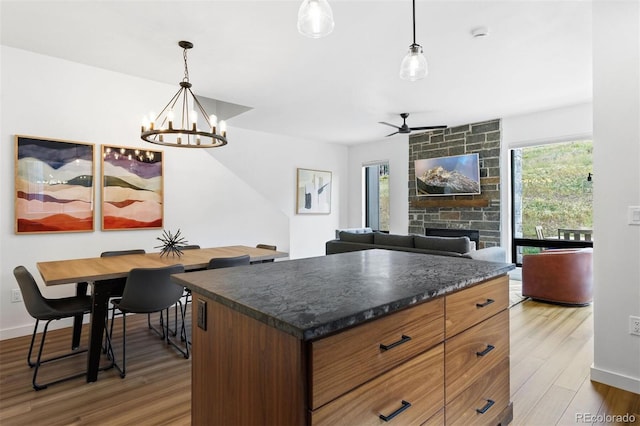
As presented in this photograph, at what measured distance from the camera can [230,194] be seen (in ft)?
16.7

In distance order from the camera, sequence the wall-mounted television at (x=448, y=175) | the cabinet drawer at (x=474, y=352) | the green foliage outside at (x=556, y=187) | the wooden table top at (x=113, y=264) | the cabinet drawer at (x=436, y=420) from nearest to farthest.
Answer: the cabinet drawer at (x=436, y=420) < the cabinet drawer at (x=474, y=352) < the wooden table top at (x=113, y=264) < the green foliage outside at (x=556, y=187) < the wall-mounted television at (x=448, y=175)

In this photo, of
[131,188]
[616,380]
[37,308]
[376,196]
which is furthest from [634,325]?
[376,196]

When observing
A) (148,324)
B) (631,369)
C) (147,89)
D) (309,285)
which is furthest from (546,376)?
(147,89)

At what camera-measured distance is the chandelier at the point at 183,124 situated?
2943 mm

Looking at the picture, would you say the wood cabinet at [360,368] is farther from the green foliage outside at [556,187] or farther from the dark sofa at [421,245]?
the green foliage outside at [556,187]

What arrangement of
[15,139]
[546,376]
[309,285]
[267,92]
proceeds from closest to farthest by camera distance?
[309,285]
[546,376]
[15,139]
[267,92]

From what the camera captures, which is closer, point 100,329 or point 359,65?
point 100,329

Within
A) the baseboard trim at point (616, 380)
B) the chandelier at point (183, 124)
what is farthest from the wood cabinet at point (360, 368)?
the chandelier at point (183, 124)

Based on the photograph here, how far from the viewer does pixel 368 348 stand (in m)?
1.04

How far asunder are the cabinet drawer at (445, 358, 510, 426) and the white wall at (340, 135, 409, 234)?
17.8ft

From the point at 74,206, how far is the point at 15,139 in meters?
0.78

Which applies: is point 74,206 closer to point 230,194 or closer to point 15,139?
point 15,139

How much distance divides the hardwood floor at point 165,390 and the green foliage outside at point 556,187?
262 cm

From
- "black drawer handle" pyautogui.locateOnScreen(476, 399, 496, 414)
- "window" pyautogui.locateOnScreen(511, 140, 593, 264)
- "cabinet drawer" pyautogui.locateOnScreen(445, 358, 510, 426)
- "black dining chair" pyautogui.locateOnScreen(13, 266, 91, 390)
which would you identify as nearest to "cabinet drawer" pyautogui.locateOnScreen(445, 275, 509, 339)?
"cabinet drawer" pyautogui.locateOnScreen(445, 358, 510, 426)
